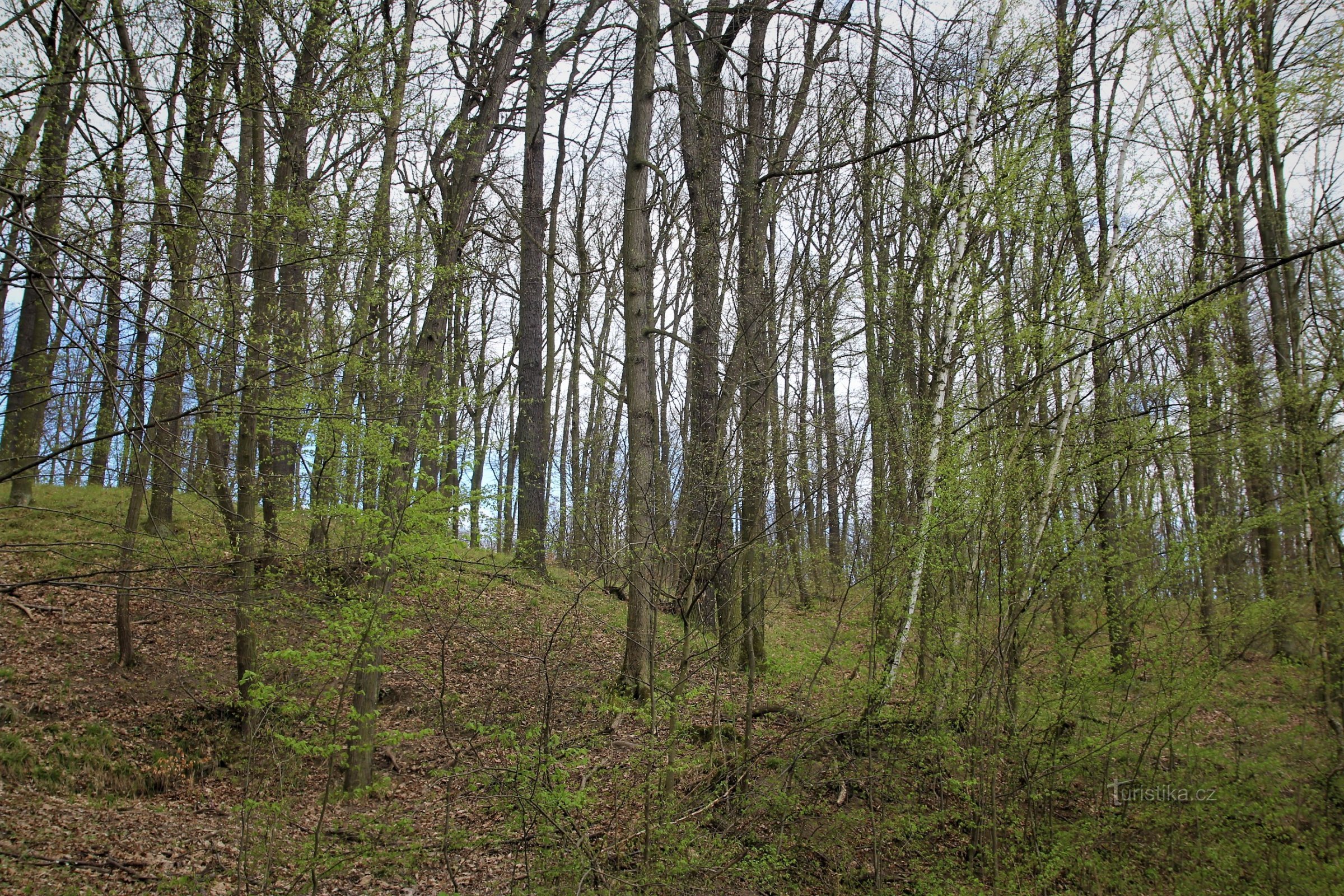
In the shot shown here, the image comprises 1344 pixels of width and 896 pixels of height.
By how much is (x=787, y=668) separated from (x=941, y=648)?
43.8 inches

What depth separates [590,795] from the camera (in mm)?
4750

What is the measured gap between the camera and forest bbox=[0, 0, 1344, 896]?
4438mm

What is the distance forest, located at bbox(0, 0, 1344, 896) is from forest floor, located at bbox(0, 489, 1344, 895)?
0.15 feet

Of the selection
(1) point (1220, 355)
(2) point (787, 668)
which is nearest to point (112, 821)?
(2) point (787, 668)

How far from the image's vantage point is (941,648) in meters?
4.99

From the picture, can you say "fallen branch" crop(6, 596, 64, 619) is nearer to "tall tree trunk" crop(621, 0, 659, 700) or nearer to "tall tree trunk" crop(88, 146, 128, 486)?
"tall tree trunk" crop(88, 146, 128, 486)

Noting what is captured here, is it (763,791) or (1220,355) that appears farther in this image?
(1220,355)

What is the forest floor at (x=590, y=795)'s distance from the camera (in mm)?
4164

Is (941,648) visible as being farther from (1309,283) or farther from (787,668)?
(1309,283)

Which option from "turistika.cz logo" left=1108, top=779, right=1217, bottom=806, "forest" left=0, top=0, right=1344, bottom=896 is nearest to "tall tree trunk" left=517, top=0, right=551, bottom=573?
"forest" left=0, top=0, right=1344, bottom=896

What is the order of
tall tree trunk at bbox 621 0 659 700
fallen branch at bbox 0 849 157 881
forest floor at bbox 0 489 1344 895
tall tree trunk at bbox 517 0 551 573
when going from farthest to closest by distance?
tall tree trunk at bbox 517 0 551 573, tall tree trunk at bbox 621 0 659 700, forest floor at bbox 0 489 1344 895, fallen branch at bbox 0 849 157 881

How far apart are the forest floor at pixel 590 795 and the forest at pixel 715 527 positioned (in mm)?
46

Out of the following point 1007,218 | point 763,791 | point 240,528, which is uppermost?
point 1007,218

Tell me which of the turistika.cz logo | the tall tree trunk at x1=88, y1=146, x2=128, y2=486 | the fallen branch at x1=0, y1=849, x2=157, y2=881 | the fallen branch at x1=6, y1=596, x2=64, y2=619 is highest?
the tall tree trunk at x1=88, y1=146, x2=128, y2=486
